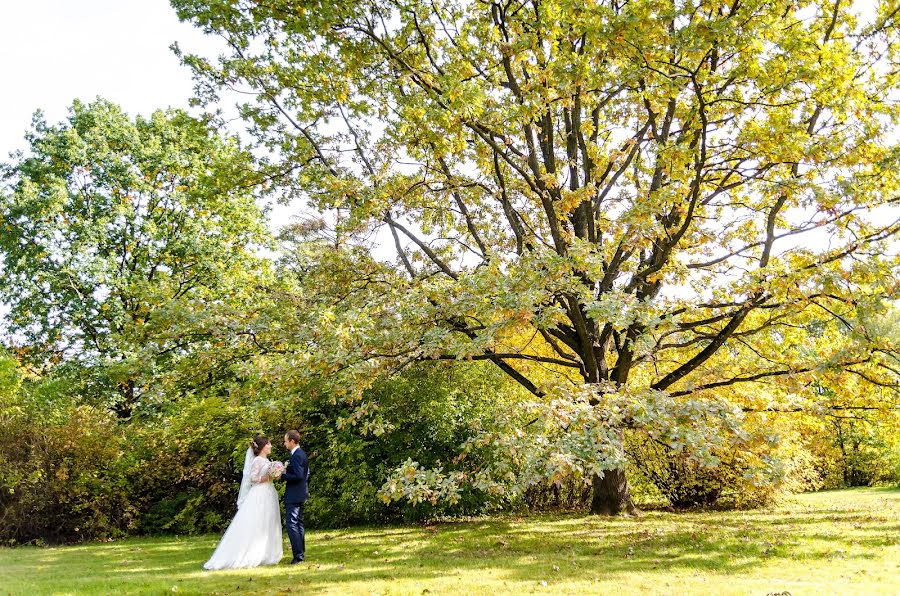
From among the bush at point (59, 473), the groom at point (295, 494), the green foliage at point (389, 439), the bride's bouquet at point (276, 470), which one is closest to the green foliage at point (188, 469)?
the bush at point (59, 473)

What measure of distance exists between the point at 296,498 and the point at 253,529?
706 mm

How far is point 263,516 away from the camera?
8406 millimetres

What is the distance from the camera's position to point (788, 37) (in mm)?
8406

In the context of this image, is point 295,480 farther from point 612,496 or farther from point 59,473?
point 59,473

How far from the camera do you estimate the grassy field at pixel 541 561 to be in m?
6.40

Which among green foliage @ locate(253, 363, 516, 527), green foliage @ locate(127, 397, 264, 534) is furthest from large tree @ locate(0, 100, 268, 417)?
green foliage @ locate(253, 363, 516, 527)

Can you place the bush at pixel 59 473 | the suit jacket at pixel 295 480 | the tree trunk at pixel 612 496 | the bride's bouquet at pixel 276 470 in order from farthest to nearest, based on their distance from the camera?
1. the bush at pixel 59 473
2. the tree trunk at pixel 612 496
3. the bride's bouquet at pixel 276 470
4. the suit jacket at pixel 295 480

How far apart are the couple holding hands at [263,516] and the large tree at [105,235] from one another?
8040 mm

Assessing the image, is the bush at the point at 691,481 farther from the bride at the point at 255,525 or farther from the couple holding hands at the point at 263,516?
the bride at the point at 255,525

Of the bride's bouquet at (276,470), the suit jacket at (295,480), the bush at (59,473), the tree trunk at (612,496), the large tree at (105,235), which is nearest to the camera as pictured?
the suit jacket at (295,480)

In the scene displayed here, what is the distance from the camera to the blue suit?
820 centimetres

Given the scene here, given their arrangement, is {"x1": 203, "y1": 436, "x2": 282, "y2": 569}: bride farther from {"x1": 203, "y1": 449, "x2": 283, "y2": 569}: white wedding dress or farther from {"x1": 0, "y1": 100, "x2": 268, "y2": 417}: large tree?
{"x1": 0, "y1": 100, "x2": 268, "y2": 417}: large tree

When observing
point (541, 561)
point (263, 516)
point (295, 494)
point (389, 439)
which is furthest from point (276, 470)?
point (389, 439)

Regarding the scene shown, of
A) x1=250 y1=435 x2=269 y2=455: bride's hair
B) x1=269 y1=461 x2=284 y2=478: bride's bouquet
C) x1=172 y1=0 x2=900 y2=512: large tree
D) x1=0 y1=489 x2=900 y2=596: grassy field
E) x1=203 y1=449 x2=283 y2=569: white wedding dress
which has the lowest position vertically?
x1=0 y1=489 x2=900 y2=596: grassy field
